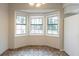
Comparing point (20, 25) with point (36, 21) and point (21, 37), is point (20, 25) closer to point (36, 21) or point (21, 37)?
point (21, 37)

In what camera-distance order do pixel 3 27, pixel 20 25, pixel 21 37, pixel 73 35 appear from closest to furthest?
pixel 73 35 → pixel 3 27 → pixel 21 37 → pixel 20 25

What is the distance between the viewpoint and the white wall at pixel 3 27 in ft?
14.0

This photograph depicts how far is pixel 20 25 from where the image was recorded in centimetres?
586

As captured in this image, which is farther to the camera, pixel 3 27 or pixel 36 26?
pixel 36 26

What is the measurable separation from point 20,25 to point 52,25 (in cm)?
149

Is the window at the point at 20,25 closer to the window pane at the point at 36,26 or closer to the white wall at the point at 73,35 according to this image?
the window pane at the point at 36,26

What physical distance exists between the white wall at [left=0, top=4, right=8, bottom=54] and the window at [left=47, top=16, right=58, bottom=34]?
205 centimetres

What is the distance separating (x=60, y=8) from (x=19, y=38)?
2197 millimetres

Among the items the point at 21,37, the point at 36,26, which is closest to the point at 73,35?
the point at 21,37

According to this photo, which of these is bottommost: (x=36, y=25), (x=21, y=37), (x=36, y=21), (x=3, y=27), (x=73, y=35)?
(x=21, y=37)

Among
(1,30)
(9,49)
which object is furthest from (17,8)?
(9,49)

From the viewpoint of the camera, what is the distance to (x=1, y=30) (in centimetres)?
429

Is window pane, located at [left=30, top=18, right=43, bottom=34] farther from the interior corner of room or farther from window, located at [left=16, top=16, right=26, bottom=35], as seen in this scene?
window, located at [left=16, top=16, right=26, bottom=35]

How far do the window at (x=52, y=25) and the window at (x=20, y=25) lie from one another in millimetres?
1153
